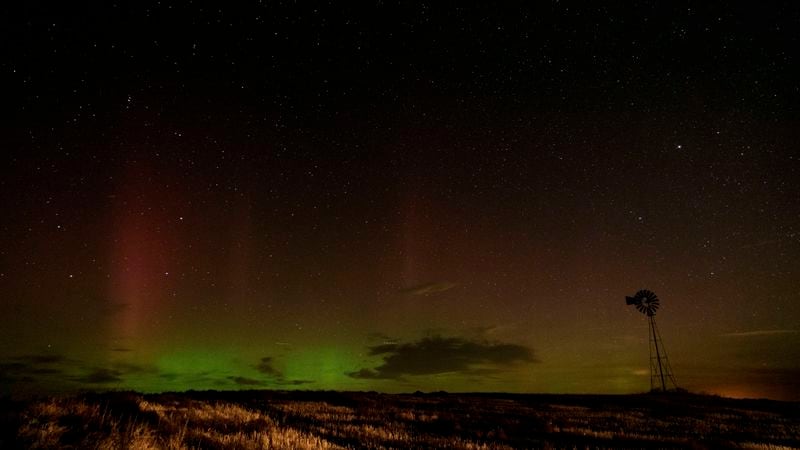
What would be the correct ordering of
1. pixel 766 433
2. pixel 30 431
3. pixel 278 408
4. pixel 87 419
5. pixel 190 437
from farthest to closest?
pixel 278 408 → pixel 766 433 → pixel 190 437 → pixel 87 419 → pixel 30 431

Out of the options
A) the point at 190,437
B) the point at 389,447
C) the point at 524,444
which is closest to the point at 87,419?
the point at 190,437

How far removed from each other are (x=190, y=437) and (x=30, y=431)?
3303 mm

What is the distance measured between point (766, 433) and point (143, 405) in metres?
21.4

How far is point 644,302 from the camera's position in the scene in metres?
52.8

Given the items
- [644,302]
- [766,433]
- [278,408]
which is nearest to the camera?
[766,433]

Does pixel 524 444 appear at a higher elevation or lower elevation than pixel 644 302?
lower

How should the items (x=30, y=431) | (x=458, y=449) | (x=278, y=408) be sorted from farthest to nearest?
(x=278, y=408), (x=458, y=449), (x=30, y=431)

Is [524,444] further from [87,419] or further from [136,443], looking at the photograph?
[87,419]

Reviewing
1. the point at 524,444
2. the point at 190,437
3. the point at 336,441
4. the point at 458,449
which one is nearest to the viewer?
the point at 190,437

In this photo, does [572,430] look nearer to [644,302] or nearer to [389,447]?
[389,447]

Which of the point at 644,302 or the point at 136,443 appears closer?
the point at 136,443

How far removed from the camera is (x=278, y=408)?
832 inches

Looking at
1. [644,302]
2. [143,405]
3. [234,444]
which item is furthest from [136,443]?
[644,302]

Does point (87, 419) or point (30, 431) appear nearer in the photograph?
point (30, 431)
